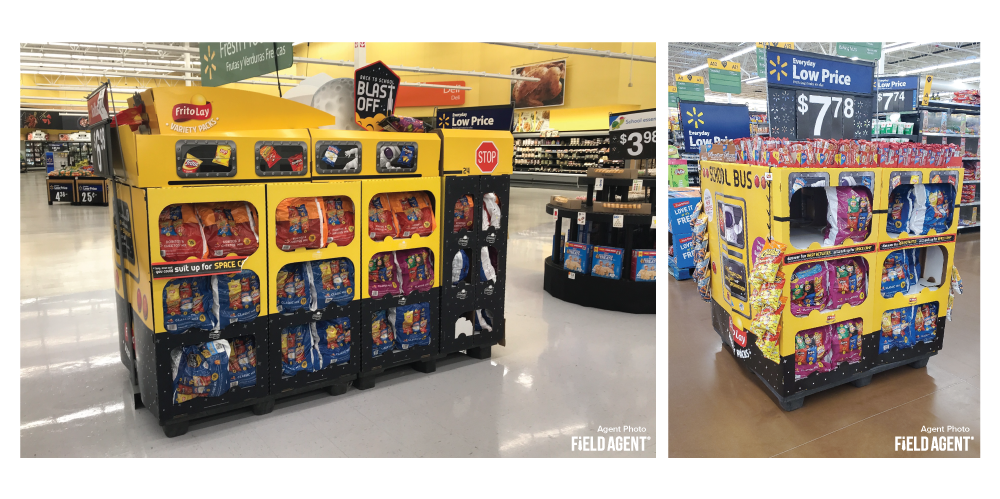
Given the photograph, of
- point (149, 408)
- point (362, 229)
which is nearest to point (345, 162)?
point (362, 229)

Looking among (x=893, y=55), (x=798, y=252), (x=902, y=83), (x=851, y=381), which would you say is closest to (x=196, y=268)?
(x=798, y=252)

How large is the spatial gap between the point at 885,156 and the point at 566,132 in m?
18.3

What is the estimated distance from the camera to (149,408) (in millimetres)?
3025

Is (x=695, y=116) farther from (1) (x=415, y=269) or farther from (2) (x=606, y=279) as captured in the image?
(1) (x=415, y=269)

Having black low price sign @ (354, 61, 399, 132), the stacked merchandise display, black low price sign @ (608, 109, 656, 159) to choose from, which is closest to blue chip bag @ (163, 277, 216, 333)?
the stacked merchandise display

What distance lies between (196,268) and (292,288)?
542mm

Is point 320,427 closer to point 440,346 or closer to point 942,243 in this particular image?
point 440,346

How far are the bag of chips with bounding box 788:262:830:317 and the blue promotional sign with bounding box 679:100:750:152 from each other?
128 inches

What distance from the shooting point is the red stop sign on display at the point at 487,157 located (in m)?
3.79

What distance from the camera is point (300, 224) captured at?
3201 mm

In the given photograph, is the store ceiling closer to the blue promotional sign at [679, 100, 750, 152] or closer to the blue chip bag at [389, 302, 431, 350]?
the blue promotional sign at [679, 100, 750, 152]

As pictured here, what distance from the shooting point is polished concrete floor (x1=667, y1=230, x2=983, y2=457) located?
291cm

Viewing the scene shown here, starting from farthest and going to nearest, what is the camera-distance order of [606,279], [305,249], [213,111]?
[606,279] → [305,249] → [213,111]

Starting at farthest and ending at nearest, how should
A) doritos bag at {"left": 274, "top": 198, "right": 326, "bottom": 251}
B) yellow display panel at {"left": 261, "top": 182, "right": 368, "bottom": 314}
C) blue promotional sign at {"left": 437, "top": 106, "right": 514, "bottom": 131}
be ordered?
blue promotional sign at {"left": 437, "top": 106, "right": 514, "bottom": 131}, doritos bag at {"left": 274, "top": 198, "right": 326, "bottom": 251}, yellow display panel at {"left": 261, "top": 182, "right": 368, "bottom": 314}
